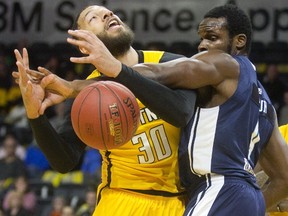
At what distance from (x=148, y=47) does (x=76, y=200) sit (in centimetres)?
419

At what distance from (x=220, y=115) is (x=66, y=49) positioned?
35.9ft

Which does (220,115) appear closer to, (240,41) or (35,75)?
(240,41)

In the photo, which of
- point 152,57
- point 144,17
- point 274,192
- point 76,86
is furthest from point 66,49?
point 76,86

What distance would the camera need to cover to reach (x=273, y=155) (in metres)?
4.29

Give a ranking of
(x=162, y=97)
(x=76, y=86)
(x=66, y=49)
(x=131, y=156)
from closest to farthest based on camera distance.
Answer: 1. (x=162, y=97)
2. (x=76, y=86)
3. (x=131, y=156)
4. (x=66, y=49)

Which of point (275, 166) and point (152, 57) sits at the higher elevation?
point (152, 57)

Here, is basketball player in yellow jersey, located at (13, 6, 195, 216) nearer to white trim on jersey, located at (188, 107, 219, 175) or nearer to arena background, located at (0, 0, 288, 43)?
white trim on jersey, located at (188, 107, 219, 175)

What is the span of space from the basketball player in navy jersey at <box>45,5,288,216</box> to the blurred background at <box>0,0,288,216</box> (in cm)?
633

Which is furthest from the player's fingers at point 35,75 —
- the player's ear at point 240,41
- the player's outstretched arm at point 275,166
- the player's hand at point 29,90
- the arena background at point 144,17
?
the arena background at point 144,17

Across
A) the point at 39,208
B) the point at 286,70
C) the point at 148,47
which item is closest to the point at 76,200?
the point at 39,208

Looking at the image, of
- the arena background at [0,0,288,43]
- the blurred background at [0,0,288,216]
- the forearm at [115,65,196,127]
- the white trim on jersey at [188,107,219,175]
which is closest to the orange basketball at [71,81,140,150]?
the forearm at [115,65,196,127]

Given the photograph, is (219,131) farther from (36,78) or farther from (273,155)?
(36,78)

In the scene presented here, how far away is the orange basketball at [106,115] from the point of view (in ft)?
11.8

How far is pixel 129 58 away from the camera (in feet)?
15.0
